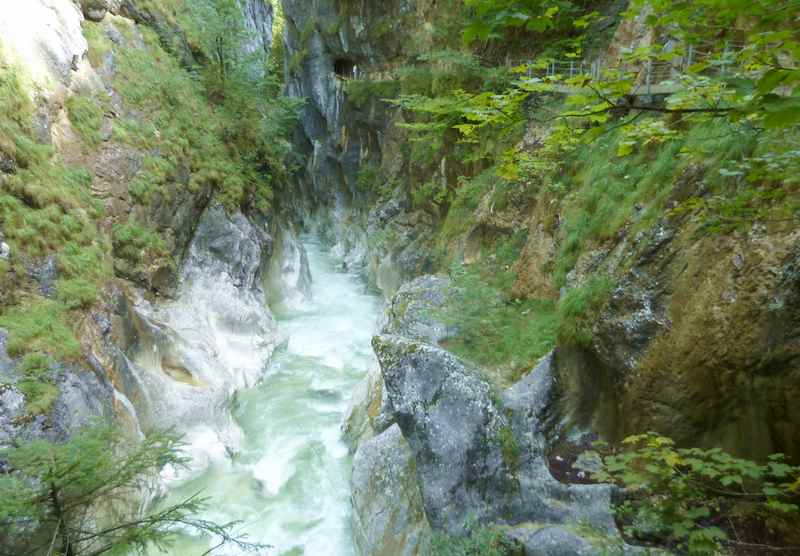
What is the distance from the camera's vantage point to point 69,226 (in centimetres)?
841

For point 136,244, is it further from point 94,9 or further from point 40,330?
point 94,9

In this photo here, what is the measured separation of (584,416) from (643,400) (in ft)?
3.37

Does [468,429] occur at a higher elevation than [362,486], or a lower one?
higher

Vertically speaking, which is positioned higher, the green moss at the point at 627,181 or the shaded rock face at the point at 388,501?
the green moss at the point at 627,181

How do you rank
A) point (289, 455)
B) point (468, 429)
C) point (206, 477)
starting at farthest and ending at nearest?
point (289, 455)
point (206, 477)
point (468, 429)

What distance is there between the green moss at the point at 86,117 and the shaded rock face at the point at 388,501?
914cm

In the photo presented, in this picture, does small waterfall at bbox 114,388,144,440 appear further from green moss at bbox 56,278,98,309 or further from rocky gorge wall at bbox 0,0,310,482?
green moss at bbox 56,278,98,309

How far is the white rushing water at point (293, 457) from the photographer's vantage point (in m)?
7.21

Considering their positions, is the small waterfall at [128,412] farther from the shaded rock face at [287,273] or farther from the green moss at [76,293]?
the shaded rock face at [287,273]

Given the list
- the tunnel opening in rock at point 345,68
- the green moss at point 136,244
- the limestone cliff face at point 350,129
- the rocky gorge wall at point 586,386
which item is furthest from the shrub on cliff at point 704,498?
the tunnel opening in rock at point 345,68

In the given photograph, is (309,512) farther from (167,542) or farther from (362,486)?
(167,542)

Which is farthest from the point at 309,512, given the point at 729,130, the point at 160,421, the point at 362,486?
the point at 729,130

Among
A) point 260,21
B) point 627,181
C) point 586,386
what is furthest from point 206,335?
point 260,21

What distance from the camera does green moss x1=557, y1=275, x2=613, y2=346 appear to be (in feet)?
17.9
